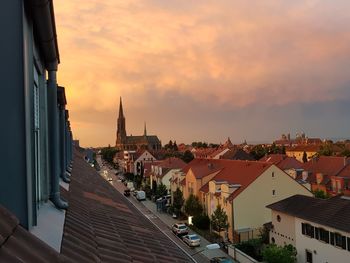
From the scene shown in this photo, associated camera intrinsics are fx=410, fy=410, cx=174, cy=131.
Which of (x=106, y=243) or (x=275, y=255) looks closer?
(x=106, y=243)

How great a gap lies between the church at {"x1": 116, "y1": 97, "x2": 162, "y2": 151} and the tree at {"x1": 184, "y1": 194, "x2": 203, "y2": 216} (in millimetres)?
135024

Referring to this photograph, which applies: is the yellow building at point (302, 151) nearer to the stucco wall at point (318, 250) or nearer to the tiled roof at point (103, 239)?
the stucco wall at point (318, 250)

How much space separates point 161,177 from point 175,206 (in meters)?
13.9

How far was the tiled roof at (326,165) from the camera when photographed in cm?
5388

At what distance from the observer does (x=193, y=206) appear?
40719 mm

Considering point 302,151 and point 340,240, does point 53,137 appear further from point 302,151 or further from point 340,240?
point 302,151

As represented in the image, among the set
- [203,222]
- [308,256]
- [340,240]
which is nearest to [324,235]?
[340,240]

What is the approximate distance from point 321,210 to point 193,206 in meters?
17.1

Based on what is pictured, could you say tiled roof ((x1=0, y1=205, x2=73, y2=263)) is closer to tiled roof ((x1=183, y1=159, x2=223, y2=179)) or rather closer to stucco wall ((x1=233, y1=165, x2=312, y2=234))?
stucco wall ((x1=233, y1=165, x2=312, y2=234))

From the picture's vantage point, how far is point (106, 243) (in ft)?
12.0

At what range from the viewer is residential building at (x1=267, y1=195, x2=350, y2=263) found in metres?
22.7

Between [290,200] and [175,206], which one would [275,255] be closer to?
[290,200]

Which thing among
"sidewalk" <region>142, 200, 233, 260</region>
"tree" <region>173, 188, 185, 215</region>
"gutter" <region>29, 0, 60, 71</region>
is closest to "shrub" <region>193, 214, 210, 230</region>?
"sidewalk" <region>142, 200, 233, 260</region>

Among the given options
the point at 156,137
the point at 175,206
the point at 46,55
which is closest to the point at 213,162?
the point at 175,206
